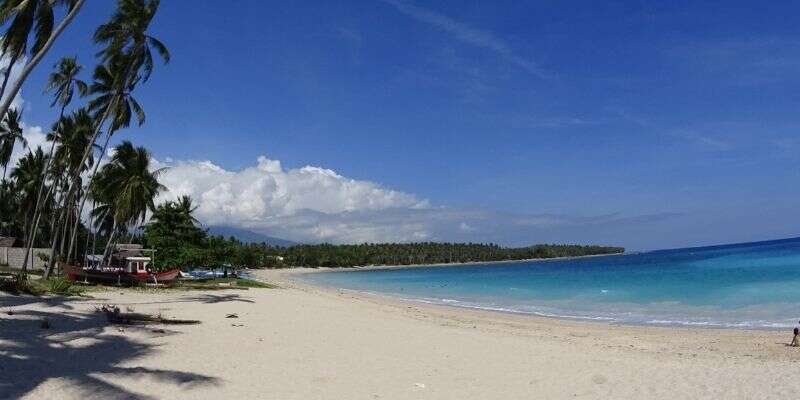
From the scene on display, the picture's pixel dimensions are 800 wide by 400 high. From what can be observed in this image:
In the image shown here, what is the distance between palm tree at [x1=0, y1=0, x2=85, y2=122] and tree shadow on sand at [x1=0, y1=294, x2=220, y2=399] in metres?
5.01

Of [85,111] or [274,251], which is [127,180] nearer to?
[85,111]

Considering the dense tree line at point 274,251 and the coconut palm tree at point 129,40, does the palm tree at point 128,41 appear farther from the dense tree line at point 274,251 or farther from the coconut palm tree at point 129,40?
the dense tree line at point 274,251

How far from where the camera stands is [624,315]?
25094 millimetres

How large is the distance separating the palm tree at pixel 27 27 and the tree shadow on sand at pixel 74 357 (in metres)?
5.01

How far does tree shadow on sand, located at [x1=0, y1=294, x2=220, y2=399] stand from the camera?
7.62m

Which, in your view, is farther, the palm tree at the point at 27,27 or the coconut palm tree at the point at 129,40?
the coconut palm tree at the point at 129,40

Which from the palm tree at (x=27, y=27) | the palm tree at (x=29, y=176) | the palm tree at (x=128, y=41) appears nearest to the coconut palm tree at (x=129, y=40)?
the palm tree at (x=128, y=41)

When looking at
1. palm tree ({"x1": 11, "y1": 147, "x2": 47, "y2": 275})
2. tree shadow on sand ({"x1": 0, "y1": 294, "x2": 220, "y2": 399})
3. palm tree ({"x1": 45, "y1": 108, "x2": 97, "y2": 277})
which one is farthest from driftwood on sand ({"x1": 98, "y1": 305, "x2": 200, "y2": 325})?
palm tree ({"x1": 11, "y1": 147, "x2": 47, "y2": 275})

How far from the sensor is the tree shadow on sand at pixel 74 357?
7.62 m

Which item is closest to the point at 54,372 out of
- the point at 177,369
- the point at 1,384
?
the point at 1,384

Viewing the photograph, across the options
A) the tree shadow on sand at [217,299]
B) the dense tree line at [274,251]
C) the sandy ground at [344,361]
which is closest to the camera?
the sandy ground at [344,361]

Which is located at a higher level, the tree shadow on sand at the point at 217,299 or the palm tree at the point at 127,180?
the palm tree at the point at 127,180

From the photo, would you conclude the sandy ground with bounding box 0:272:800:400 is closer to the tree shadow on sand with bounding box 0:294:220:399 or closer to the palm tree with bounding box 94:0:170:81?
the tree shadow on sand with bounding box 0:294:220:399

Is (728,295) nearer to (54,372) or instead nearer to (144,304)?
(144,304)
